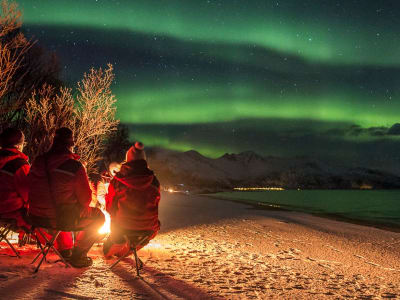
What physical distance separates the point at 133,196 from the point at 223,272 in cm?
187

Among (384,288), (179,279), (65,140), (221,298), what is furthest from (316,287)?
(65,140)

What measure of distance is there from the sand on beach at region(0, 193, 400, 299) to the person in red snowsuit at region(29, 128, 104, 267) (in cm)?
75

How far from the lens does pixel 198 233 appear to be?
1058 centimetres

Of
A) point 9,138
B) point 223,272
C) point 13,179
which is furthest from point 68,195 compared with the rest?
→ point 223,272

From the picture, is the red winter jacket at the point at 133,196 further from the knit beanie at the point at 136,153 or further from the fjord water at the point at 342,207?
the fjord water at the point at 342,207

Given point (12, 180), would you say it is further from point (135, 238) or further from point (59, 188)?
point (135, 238)

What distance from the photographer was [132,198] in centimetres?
570

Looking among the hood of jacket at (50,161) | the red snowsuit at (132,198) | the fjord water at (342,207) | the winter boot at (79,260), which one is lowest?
the fjord water at (342,207)

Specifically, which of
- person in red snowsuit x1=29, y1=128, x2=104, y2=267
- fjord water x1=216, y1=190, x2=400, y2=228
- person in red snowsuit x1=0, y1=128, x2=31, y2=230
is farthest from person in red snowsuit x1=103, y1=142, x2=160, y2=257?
fjord water x1=216, y1=190, x2=400, y2=228

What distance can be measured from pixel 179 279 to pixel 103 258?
165 centimetres

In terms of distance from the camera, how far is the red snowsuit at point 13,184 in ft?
18.7

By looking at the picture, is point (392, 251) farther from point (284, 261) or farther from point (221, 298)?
point (221, 298)

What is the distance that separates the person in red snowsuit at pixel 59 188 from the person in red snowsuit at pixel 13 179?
45 cm

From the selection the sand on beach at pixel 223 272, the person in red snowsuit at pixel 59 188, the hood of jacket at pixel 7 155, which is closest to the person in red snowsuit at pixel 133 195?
the person in red snowsuit at pixel 59 188
